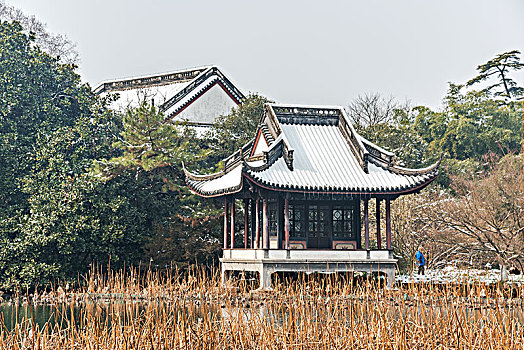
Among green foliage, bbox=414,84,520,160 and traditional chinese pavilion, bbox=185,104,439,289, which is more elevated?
green foliage, bbox=414,84,520,160

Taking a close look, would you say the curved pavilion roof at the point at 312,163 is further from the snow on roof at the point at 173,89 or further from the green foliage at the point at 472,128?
the green foliage at the point at 472,128

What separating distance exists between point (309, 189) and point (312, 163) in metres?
1.16

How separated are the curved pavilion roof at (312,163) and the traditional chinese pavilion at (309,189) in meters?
0.02

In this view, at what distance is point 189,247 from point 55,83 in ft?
20.6

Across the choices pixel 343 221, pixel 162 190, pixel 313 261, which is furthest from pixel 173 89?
pixel 313 261

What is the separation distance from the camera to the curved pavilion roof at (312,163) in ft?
49.1

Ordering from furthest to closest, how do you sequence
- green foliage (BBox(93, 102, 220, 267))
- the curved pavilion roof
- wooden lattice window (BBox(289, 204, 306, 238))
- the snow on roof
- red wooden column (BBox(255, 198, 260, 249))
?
1. the snow on roof
2. green foliage (BBox(93, 102, 220, 267))
3. wooden lattice window (BBox(289, 204, 306, 238))
4. red wooden column (BBox(255, 198, 260, 249))
5. the curved pavilion roof

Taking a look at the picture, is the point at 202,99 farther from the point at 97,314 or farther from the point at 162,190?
the point at 97,314

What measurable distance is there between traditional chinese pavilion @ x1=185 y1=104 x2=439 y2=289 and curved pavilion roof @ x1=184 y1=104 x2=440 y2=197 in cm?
2

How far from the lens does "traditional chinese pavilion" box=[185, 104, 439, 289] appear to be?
14.8 m

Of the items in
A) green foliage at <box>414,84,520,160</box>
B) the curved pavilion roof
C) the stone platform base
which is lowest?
the stone platform base

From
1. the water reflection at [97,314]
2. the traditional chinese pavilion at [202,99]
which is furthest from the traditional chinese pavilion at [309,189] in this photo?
the traditional chinese pavilion at [202,99]

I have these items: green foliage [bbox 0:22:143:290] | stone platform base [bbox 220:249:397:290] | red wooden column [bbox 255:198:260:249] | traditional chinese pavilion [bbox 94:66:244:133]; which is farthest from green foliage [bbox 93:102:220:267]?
traditional chinese pavilion [bbox 94:66:244:133]

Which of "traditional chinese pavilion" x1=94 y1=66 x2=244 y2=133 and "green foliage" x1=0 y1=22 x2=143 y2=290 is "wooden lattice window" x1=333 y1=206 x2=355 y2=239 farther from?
"traditional chinese pavilion" x1=94 y1=66 x2=244 y2=133
